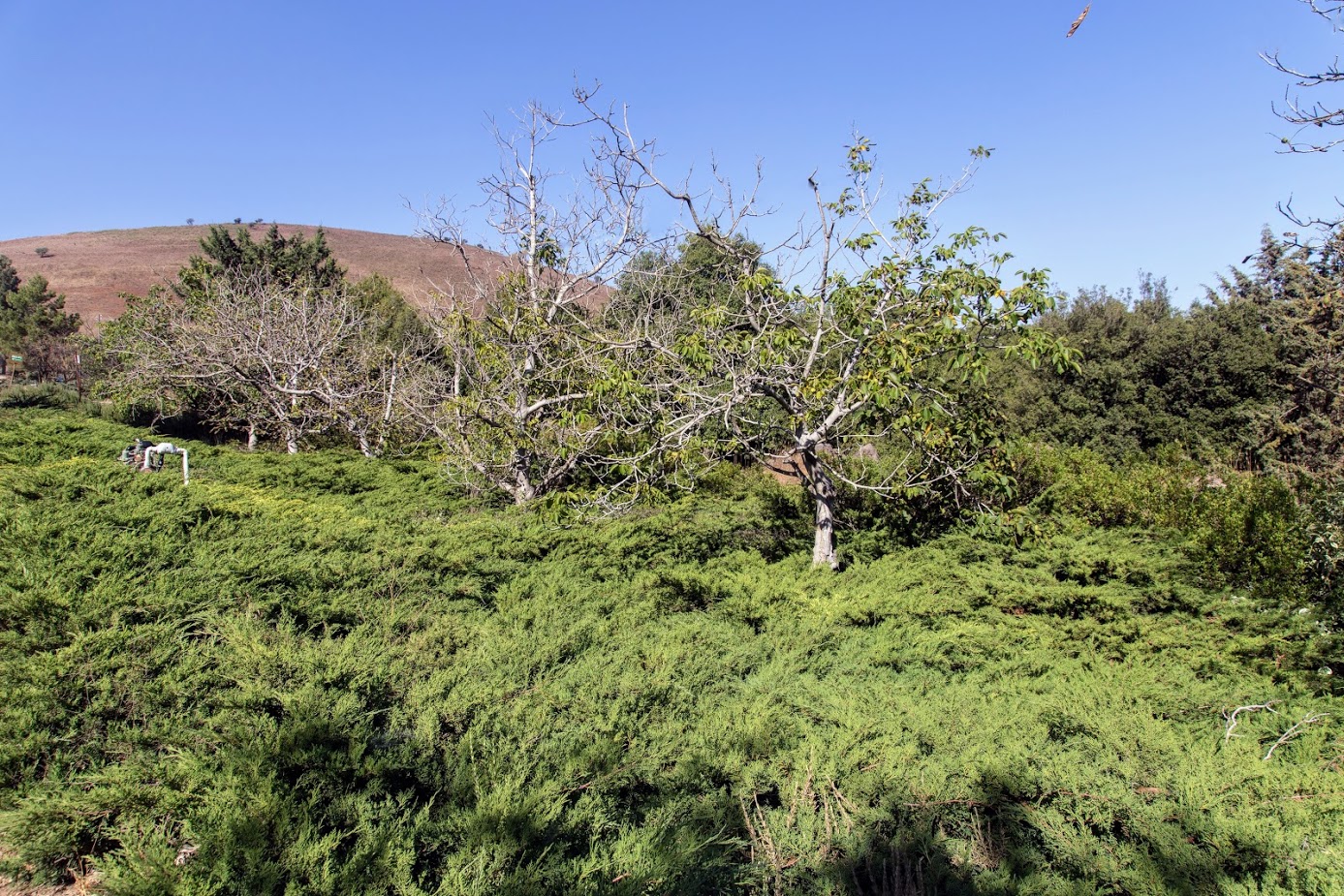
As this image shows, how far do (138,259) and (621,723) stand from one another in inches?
2848

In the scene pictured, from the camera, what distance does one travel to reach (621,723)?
350cm

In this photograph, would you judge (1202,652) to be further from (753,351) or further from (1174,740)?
(753,351)

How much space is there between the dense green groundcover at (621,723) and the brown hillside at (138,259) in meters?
40.2

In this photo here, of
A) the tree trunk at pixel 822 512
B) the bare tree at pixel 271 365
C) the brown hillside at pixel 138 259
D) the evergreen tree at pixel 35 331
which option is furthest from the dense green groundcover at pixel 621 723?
the brown hillside at pixel 138 259

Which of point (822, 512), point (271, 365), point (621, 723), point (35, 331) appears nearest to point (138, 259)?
point (35, 331)

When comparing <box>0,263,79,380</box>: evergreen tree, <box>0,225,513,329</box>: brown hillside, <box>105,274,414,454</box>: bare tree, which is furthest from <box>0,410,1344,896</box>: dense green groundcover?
<box>0,225,513,329</box>: brown hillside

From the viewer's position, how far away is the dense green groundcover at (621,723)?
255 cm

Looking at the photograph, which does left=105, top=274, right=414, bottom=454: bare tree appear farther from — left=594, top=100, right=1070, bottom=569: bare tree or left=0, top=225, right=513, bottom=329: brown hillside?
left=0, top=225, right=513, bottom=329: brown hillside

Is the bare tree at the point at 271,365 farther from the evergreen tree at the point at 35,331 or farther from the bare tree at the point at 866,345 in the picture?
the evergreen tree at the point at 35,331

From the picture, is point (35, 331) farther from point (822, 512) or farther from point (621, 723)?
point (621, 723)

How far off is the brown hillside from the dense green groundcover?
40.2 m

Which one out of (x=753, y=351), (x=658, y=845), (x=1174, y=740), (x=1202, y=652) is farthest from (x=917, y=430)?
(x=658, y=845)

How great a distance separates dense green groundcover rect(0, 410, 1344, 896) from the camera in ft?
8.38

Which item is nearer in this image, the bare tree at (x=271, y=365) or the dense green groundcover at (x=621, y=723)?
the dense green groundcover at (x=621, y=723)
